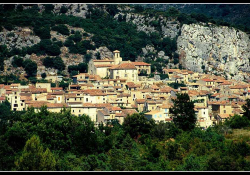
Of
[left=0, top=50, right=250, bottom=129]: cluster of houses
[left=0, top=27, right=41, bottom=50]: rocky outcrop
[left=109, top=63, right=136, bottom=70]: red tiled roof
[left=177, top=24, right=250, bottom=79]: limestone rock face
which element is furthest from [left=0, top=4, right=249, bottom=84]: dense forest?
[left=109, top=63, right=136, bottom=70]: red tiled roof

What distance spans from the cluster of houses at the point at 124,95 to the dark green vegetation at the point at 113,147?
1169 cm

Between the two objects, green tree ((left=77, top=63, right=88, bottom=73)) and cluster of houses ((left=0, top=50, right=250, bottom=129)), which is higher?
green tree ((left=77, top=63, right=88, bottom=73))

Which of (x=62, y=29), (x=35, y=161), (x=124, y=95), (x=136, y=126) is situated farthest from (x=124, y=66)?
(x=35, y=161)

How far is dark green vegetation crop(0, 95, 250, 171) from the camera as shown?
3525cm

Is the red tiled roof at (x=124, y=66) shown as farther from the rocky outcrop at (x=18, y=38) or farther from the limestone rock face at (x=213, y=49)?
the limestone rock face at (x=213, y=49)

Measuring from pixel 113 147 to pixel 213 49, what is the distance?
57.4 meters

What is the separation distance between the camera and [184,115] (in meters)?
45.8

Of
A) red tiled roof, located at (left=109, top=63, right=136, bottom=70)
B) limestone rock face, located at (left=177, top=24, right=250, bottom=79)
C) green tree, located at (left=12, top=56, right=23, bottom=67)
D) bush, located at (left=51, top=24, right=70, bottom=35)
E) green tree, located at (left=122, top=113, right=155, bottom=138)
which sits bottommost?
green tree, located at (left=122, top=113, right=155, bottom=138)

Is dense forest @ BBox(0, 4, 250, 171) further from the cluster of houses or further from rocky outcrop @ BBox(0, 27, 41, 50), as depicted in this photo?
rocky outcrop @ BBox(0, 27, 41, 50)

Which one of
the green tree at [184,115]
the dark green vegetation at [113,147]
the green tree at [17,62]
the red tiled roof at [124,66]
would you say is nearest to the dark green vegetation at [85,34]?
the green tree at [17,62]

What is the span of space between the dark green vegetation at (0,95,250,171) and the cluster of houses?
38.4 feet

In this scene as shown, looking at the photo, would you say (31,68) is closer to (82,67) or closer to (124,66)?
(82,67)

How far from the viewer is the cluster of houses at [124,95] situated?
199 feet

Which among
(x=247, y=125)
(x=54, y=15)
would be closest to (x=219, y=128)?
(x=247, y=125)
